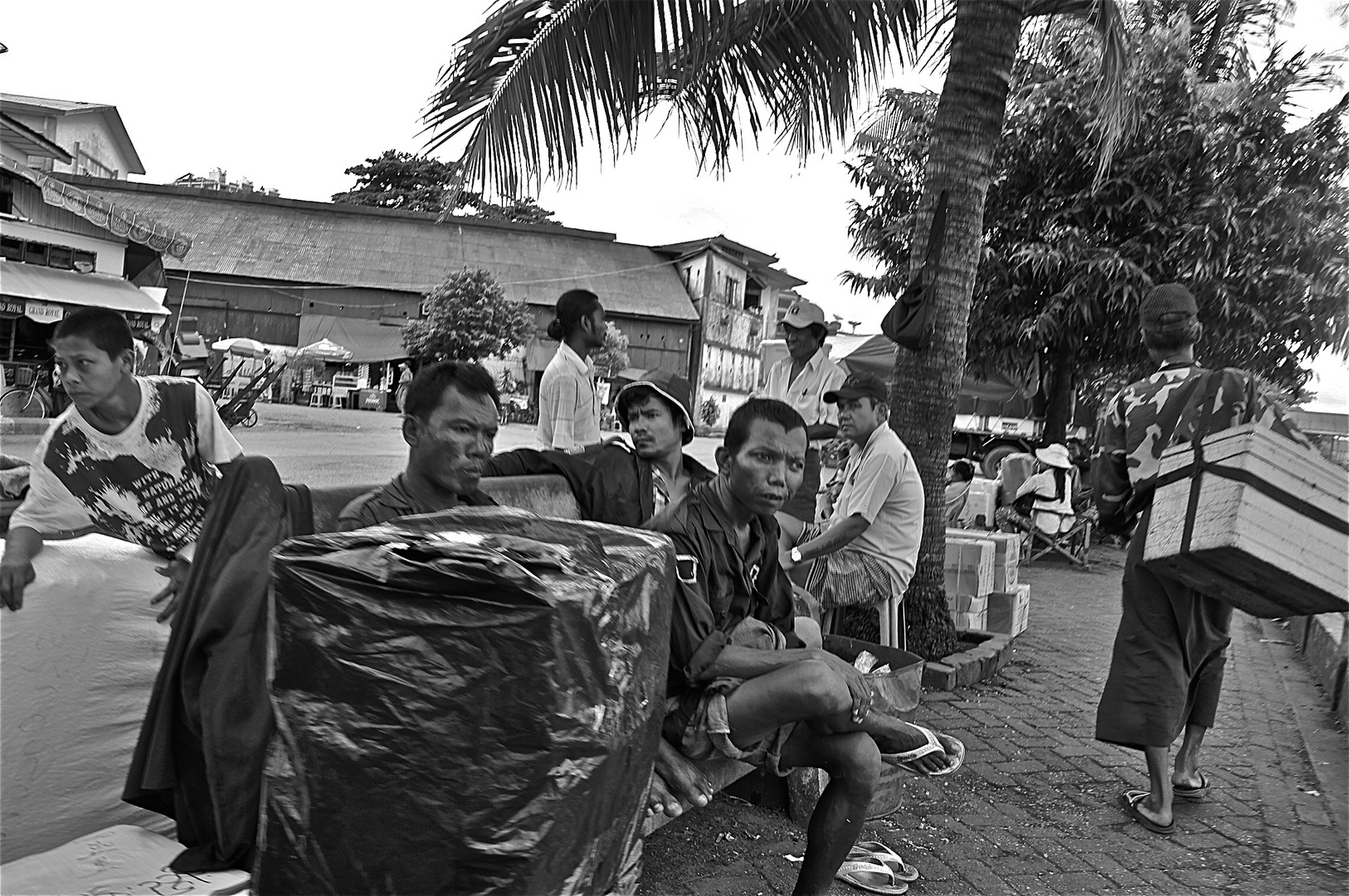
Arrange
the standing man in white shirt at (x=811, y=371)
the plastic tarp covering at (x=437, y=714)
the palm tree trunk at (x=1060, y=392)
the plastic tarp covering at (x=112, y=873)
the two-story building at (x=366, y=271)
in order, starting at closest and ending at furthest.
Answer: the plastic tarp covering at (x=437, y=714) < the plastic tarp covering at (x=112, y=873) < the standing man in white shirt at (x=811, y=371) < the palm tree trunk at (x=1060, y=392) < the two-story building at (x=366, y=271)

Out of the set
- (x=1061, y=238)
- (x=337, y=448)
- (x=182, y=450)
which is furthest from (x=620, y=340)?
(x=182, y=450)

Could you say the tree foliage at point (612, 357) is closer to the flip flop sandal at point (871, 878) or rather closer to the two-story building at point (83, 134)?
the two-story building at point (83, 134)

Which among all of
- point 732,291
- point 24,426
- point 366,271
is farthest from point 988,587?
point 732,291

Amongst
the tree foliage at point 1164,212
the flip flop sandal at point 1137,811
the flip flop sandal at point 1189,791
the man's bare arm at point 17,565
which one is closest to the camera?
the man's bare arm at point 17,565

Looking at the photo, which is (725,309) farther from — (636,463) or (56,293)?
(636,463)

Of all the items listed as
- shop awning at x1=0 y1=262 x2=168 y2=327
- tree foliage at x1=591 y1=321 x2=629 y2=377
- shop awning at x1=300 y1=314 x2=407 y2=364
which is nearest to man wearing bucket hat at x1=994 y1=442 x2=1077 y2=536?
→ shop awning at x1=0 y1=262 x2=168 y2=327

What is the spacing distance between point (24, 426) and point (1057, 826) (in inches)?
704

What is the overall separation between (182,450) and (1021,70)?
47.2 feet

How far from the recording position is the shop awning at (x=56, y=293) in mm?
18641

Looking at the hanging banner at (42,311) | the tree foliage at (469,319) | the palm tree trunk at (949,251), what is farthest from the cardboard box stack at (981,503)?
the tree foliage at (469,319)

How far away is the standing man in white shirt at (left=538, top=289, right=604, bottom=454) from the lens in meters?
5.55

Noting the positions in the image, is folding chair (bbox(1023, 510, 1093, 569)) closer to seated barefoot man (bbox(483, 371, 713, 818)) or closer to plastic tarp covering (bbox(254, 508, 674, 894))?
seated barefoot man (bbox(483, 371, 713, 818))

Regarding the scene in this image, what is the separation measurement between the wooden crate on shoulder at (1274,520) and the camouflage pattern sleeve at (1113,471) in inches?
27.6

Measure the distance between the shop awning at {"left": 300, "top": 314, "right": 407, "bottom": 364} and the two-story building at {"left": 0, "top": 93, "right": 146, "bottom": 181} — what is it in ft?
30.0
